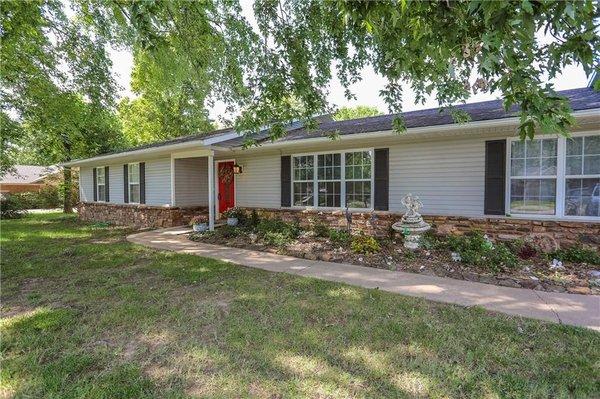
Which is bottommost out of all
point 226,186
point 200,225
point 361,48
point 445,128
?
point 200,225

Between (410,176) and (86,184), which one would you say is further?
(86,184)

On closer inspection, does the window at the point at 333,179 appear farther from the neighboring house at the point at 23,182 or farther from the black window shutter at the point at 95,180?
the neighboring house at the point at 23,182

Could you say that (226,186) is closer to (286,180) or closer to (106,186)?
(286,180)

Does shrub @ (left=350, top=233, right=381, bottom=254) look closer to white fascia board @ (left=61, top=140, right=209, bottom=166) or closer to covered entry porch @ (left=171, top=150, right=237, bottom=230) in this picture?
white fascia board @ (left=61, top=140, right=209, bottom=166)

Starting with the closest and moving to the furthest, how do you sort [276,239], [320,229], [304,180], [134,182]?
[276,239]
[320,229]
[304,180]
[134,182]

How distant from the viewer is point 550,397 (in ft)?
7.74

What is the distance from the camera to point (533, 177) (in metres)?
6.46

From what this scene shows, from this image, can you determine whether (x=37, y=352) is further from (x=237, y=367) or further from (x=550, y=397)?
(x=550, y=397)

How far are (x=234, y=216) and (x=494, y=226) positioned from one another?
23.7 ft

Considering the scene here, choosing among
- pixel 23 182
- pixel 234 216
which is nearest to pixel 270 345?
pixel 234 216

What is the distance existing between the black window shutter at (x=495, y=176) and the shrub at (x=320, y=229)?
3.76m

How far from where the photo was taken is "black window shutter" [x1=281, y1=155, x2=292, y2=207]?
9.73m

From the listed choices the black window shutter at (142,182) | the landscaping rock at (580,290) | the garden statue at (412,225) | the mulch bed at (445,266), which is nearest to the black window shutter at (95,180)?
the black window shutter at (142,182)

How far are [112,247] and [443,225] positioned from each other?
7778 mm
